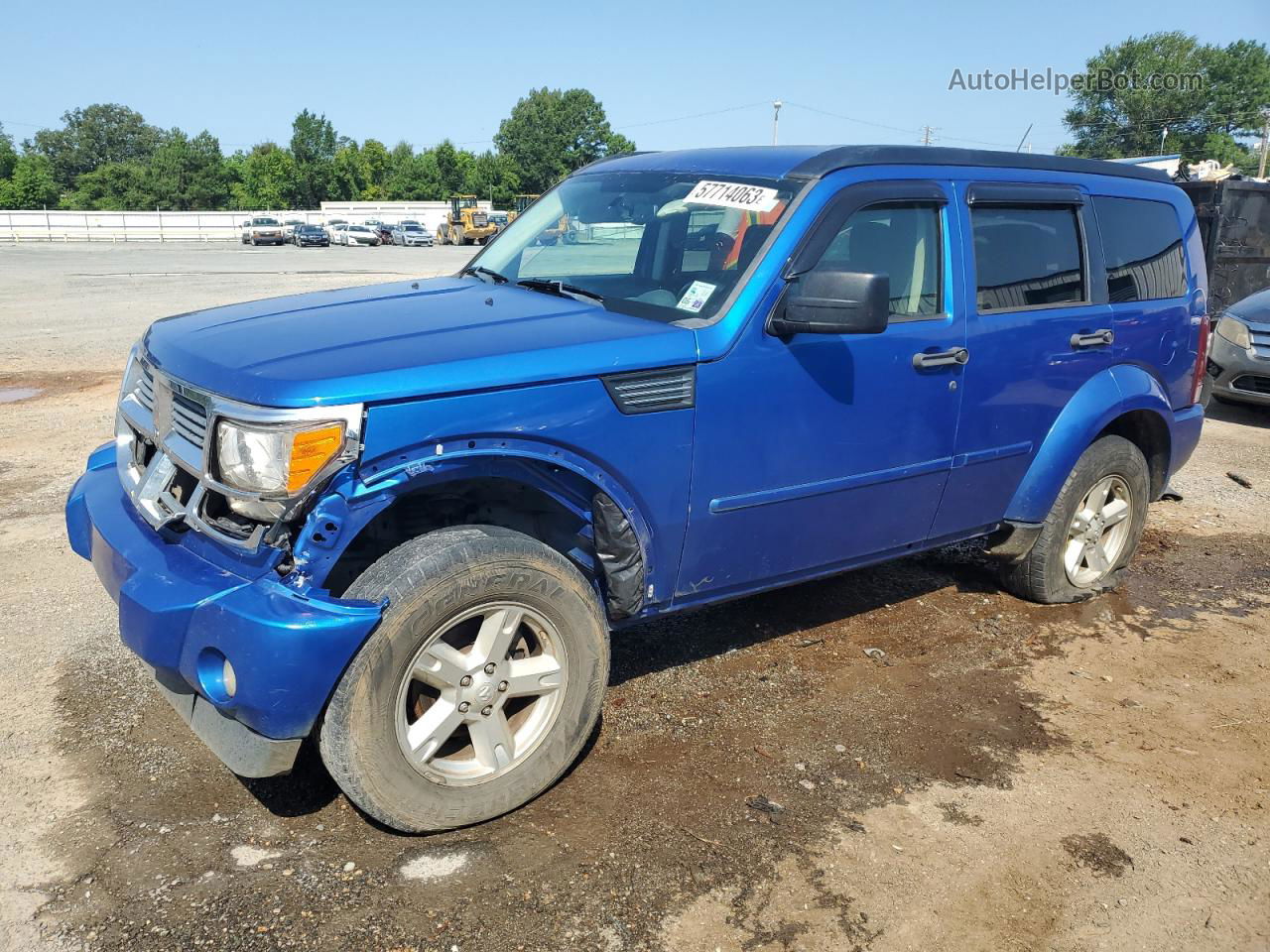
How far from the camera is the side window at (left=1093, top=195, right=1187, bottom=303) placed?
180 inches

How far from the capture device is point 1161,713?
390 centimetres

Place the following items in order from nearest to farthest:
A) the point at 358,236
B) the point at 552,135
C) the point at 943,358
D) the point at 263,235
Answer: the point at 943,358 → the point at 263,235 → the point at 358,236 → the point at 552,135

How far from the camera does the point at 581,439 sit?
9.66 feet

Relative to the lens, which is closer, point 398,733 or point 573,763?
point 398,733

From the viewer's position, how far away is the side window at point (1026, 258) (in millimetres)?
4039

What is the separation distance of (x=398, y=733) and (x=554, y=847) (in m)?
0.59

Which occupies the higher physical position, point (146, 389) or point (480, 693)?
point (146, 389)

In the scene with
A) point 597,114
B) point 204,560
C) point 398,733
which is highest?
point 597,114

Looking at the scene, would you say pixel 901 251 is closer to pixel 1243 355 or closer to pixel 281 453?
pixel 281 453

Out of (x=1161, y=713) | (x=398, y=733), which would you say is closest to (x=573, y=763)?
(x=398, y=733)

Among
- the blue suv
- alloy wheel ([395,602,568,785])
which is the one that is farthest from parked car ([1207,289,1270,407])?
alloy wheel ([395,602,568,785])

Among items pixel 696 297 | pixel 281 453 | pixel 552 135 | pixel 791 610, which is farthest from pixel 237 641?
pixel 552 135

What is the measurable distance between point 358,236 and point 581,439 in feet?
179

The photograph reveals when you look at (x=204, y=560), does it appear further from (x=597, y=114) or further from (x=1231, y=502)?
(x=597, y=114)
